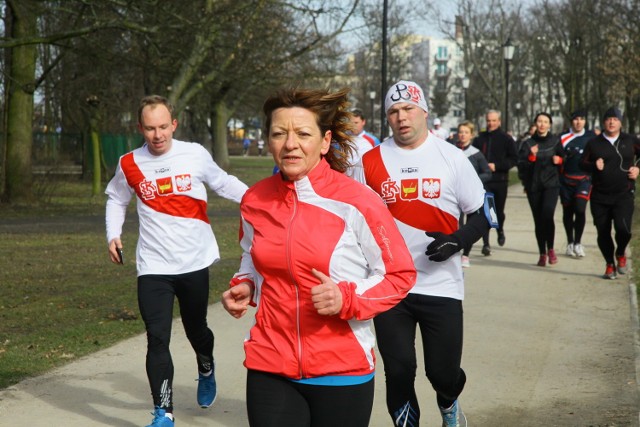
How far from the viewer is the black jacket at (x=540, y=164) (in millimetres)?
14125

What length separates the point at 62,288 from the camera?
11906 mm

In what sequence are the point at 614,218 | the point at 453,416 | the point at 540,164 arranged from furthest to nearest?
1. the point at 540,164
2. the point at 614,218
3. the point at 453,416

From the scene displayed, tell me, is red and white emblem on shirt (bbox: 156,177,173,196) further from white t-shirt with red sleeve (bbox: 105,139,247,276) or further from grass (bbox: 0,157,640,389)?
grass (bbox: 0,157,640,389)

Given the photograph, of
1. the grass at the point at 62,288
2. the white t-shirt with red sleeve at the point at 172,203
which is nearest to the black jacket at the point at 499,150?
the grass at the point at 62,288

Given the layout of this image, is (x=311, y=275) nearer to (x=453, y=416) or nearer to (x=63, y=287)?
(x=453, y=416)

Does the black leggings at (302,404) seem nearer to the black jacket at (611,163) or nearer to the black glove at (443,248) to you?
the black glove at (443,248)

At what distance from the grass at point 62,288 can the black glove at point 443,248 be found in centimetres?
343

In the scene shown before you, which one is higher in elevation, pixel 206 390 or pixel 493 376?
pixel 206 390

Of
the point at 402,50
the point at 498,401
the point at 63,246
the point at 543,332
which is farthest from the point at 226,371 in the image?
the point at 402,50

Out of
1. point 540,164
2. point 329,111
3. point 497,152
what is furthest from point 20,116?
point 329,111

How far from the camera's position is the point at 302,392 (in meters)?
3.80

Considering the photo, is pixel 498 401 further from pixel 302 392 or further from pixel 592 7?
pixel 592 7

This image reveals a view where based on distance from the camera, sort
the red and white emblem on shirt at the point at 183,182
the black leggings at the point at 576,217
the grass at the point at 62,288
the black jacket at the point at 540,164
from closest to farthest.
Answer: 1. the red and white emblem on shirt at the point at 183,182
2. the grass at the point at 62,288
3. the black jacket at the point at 540,164
4. the black leggings at the point at 576,217

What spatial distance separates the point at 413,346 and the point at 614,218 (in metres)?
7.83
